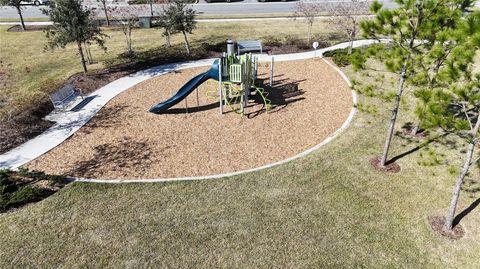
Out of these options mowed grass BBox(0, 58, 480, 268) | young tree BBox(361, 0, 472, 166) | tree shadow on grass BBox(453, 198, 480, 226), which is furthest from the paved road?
tree shadow on grass BBox(453, 198, 480, 226)

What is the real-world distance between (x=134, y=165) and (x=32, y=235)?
3.88 metres

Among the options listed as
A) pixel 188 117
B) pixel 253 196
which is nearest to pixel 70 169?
pixel 188 117

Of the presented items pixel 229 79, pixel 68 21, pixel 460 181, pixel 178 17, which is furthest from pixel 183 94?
pixel 460 181

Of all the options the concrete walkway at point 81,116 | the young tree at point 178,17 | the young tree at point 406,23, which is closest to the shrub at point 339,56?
the concrete walkway at point 81,116

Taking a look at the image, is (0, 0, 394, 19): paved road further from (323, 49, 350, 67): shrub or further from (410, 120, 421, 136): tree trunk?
(410, 120, 421, 136): tree trunk

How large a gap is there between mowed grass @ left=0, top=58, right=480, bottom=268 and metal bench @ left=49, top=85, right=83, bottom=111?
6302 millimetres

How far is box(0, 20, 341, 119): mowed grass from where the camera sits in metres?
19.0

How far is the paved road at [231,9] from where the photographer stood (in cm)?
3622

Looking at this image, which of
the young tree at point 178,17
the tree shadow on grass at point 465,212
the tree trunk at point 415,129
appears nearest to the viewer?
the tree shadow on grass at point 465,212

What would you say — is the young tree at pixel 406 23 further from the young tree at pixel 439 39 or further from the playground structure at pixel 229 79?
the playground structure at pixel 229 79

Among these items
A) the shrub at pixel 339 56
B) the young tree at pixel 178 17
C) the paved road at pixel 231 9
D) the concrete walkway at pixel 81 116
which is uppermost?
the young tree at pixel 178 17

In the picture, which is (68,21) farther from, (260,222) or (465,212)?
(465,212)

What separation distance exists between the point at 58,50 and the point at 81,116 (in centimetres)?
1179

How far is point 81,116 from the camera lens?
16.3 meters
